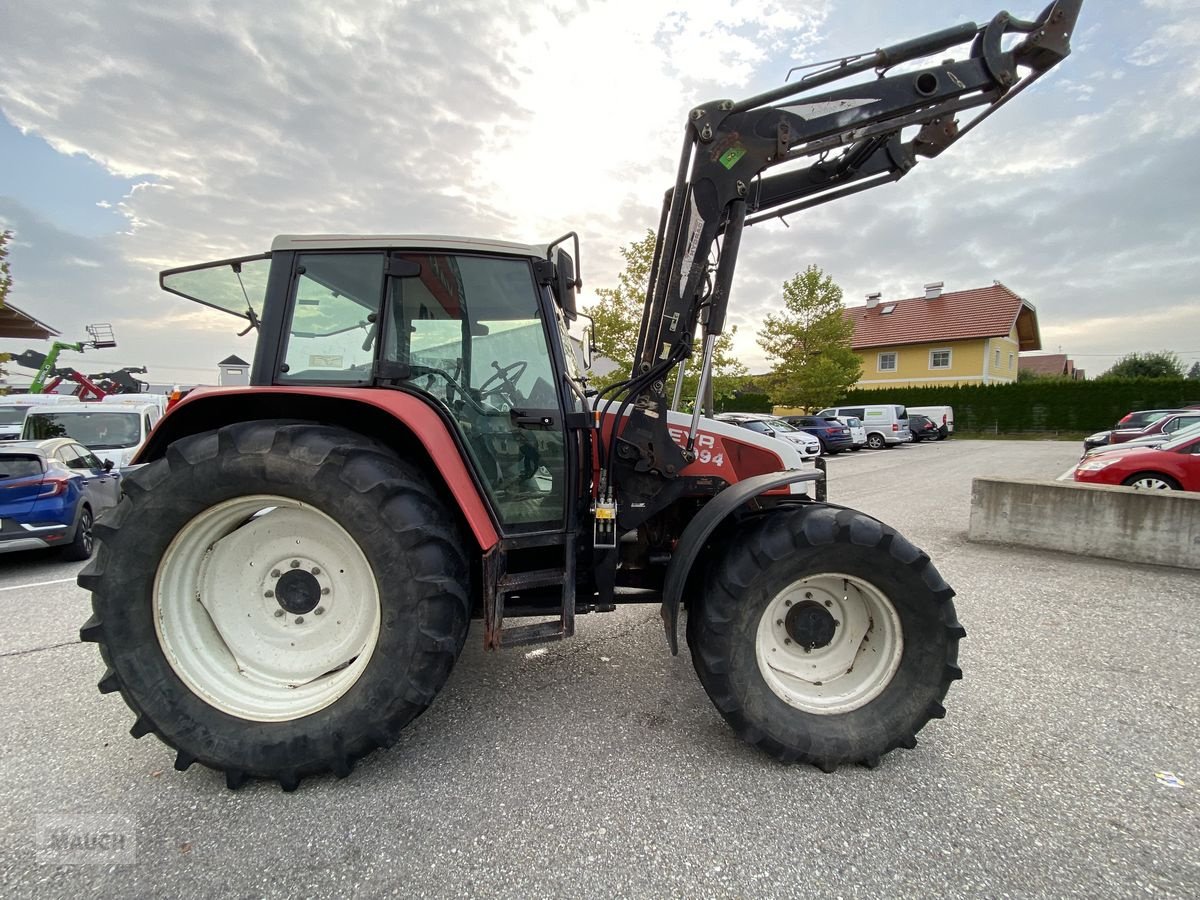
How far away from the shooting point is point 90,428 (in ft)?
28.5

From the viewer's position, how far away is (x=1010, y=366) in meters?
35.8

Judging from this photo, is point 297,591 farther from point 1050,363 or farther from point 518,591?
point 1050,363

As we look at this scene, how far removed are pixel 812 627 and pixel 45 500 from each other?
726 cm

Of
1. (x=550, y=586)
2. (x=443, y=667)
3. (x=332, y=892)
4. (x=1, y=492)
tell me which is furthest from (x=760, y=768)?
(x=1, y=492)

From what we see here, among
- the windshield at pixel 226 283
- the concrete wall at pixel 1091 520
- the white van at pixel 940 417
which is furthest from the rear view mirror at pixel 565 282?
the white van at pixel 940 417

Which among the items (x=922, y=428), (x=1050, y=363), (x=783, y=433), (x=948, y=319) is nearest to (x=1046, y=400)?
(x=922, y=428)

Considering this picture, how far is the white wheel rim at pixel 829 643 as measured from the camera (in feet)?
7.80

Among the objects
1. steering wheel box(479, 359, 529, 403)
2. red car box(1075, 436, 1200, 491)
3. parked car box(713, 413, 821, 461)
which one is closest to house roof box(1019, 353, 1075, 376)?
parked car box(713, 413, 821, 461)

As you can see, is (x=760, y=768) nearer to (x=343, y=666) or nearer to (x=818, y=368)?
(x=343, y=666)

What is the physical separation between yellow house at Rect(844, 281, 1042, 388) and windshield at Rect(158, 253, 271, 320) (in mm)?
35725

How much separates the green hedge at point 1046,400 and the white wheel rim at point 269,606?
32.8 meters

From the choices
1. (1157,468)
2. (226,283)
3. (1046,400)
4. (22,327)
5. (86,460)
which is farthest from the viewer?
(1046,400)

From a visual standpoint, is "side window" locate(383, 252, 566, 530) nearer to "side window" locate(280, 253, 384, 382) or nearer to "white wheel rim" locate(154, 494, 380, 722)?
"side window" locate(280, 253, 384, 382)

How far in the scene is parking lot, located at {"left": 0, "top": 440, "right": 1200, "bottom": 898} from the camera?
1.75 meters
